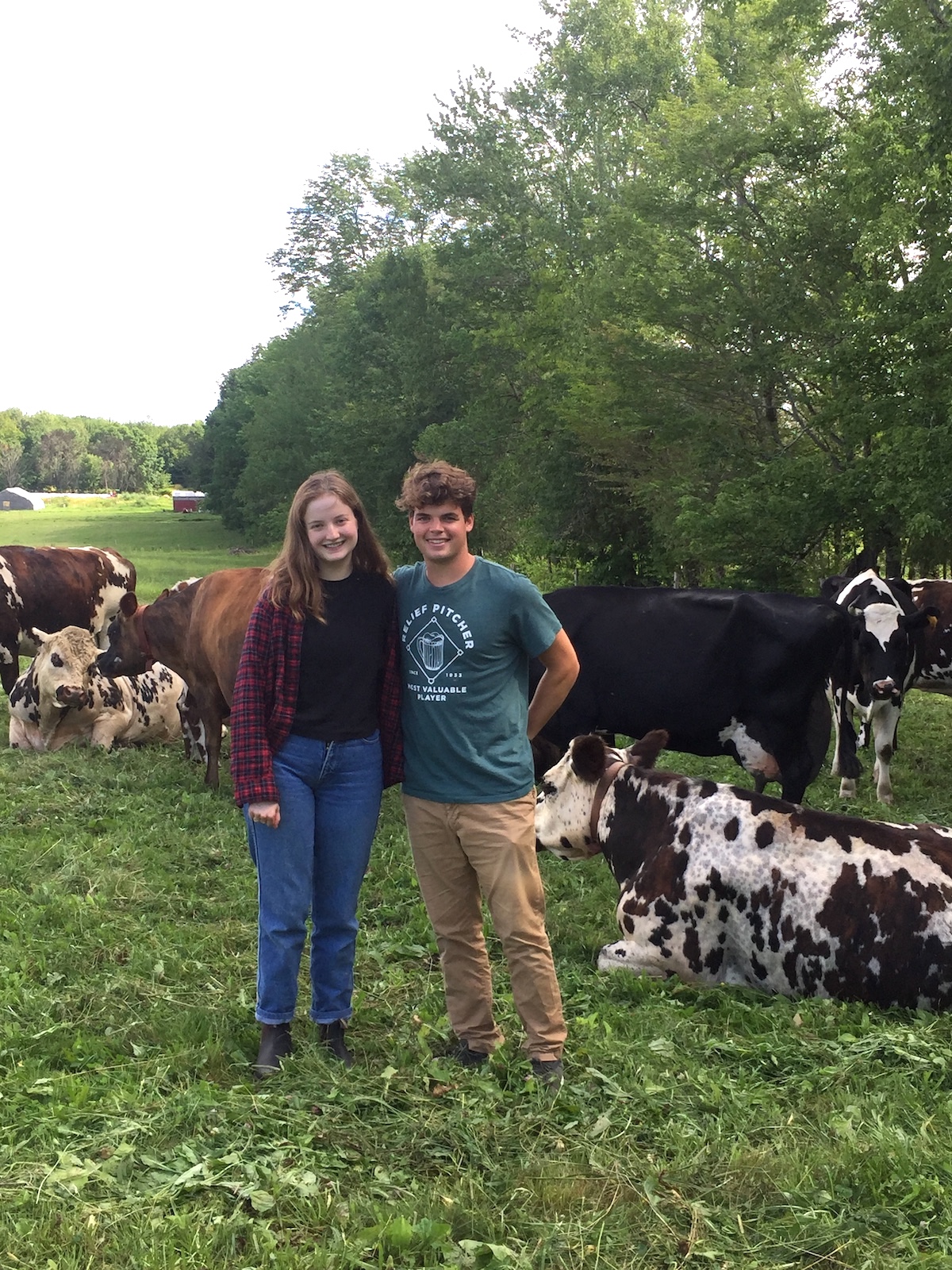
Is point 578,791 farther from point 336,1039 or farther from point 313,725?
point 313,725

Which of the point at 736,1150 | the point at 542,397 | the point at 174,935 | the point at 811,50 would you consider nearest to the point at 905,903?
the point at 736,1150

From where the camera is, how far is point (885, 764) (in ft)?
30.8

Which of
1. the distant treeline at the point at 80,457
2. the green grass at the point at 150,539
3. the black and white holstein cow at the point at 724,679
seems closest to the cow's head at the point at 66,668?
the black and white holstein cow at the point at 724,679

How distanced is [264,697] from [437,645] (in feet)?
2.20

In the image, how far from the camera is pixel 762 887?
5027mm

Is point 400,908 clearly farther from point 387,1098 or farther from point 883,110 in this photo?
point 883,110

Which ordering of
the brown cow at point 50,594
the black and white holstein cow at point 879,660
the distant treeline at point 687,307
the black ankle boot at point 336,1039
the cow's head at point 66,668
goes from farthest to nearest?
the brown cow at point 50,594
the distant treeline at point 687,307
the cow's head at point 66,668
the black and white holstein cow at point 879,660
the black ankle boot at point 336,1039

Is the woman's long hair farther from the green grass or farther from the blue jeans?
the green grass

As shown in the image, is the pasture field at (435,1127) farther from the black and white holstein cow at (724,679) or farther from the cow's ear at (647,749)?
the black and white holstein cow at (724,679)

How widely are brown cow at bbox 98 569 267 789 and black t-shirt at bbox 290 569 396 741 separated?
323cm

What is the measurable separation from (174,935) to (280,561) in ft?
8.42

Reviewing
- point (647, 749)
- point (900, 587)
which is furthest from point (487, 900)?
point (900, 587)

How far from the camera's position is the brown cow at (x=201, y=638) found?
866 cm

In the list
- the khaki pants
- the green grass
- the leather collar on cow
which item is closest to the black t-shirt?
the khaki pants
